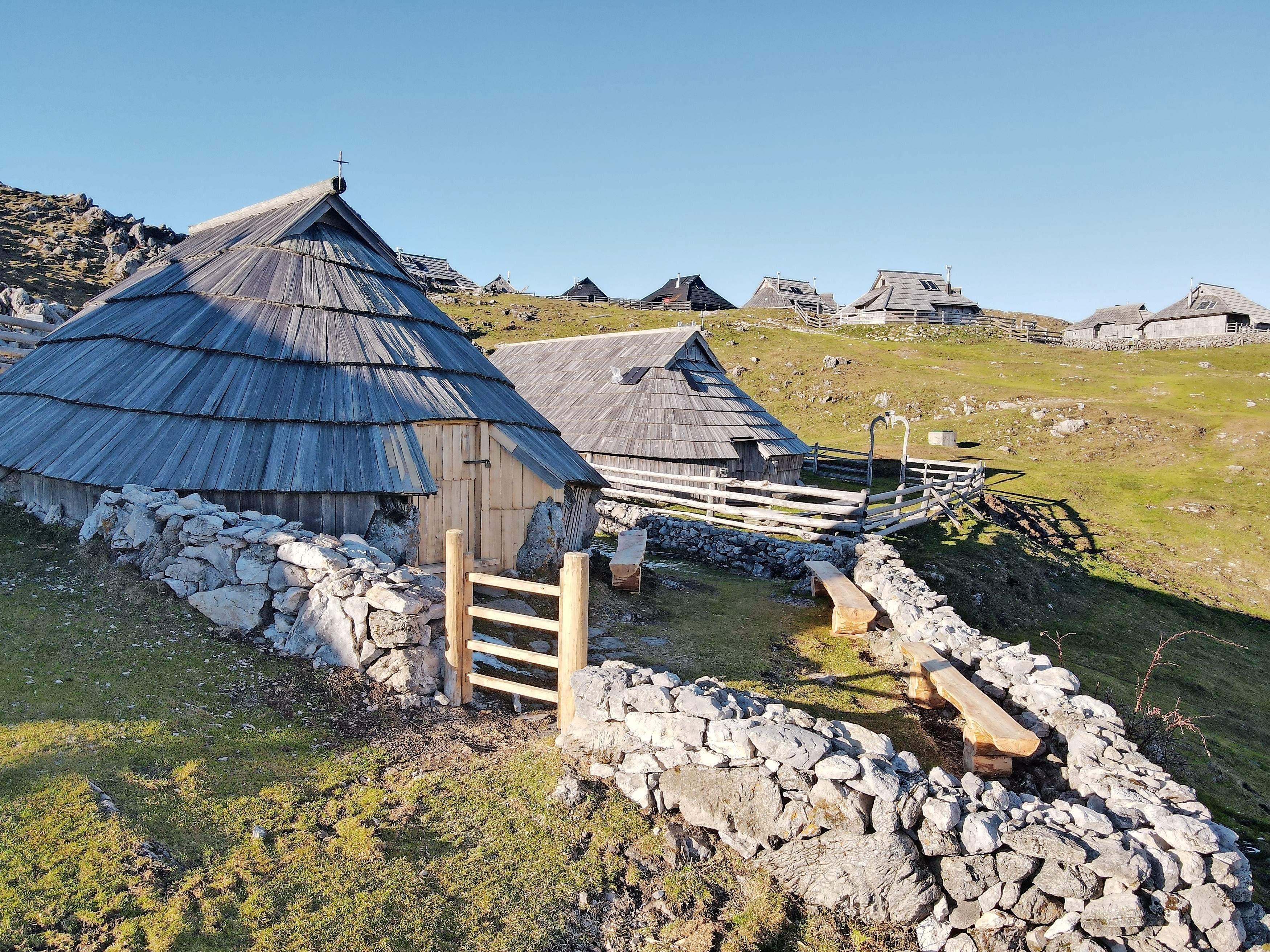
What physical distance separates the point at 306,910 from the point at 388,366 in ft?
27.8

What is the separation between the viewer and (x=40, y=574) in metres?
9.05

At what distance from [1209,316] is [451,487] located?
64680mm

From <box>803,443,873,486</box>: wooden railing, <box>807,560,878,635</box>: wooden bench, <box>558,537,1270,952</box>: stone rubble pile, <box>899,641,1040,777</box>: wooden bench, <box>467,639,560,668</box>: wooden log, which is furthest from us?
<box>803,443,873,486</box>: wooden railing

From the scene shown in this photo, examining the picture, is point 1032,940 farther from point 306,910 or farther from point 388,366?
point 388,366

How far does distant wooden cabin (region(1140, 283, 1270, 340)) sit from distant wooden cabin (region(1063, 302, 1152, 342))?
1707 millimetres

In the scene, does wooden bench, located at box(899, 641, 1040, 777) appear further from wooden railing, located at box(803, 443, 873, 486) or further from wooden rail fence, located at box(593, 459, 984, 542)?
wooden railing, located at box(803, 443, 873, 486)

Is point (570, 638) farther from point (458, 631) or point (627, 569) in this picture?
point (627, 569)

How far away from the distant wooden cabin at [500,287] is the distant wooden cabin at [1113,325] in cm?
5714

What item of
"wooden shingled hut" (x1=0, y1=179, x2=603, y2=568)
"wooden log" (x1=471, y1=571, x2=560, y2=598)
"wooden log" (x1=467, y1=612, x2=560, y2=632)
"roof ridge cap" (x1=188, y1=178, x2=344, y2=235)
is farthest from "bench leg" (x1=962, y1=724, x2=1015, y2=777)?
"roof ridge cap" (x1=188, y1=178, x2=344, y2=235)

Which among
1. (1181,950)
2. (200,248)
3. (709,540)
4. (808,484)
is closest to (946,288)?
(808,484)

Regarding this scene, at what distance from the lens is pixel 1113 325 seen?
61281 mm

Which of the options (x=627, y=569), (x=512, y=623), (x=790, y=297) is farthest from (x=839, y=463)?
(x=790, y=297)

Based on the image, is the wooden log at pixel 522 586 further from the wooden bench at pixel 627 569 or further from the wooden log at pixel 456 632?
the wooden bench at pixel 627 569

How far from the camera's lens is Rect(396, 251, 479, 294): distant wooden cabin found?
7319cm
